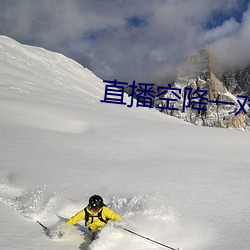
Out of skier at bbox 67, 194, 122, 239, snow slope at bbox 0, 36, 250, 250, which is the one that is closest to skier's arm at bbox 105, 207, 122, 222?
skier at bbox 67, 194, 122, 239

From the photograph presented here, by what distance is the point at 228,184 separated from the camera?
7668 mm

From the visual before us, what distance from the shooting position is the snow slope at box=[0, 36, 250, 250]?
5.24 m

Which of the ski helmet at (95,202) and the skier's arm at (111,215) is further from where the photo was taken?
the skier's arm at (111,215)

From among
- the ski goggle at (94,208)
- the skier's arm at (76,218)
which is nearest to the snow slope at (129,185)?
the skier's arm at (76,218)

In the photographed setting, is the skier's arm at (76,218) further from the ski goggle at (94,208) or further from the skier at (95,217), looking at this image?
the ski goggle at (94,208)

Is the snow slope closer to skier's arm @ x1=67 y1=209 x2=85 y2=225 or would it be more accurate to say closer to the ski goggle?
skier's arm @ x1=67 y1=209 x2=85 y2=225

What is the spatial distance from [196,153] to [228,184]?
3.60 m

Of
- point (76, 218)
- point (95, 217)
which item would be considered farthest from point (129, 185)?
point (76, 218)

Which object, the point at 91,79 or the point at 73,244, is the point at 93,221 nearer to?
the point at 73,244

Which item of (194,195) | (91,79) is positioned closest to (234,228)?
(194,195)

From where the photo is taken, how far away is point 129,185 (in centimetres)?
760

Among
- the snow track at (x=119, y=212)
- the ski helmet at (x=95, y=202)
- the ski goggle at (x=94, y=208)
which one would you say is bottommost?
the snow track at (x=119, y=212)

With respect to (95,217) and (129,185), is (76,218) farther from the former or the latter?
(129,185)

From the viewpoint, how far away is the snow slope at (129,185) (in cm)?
524
